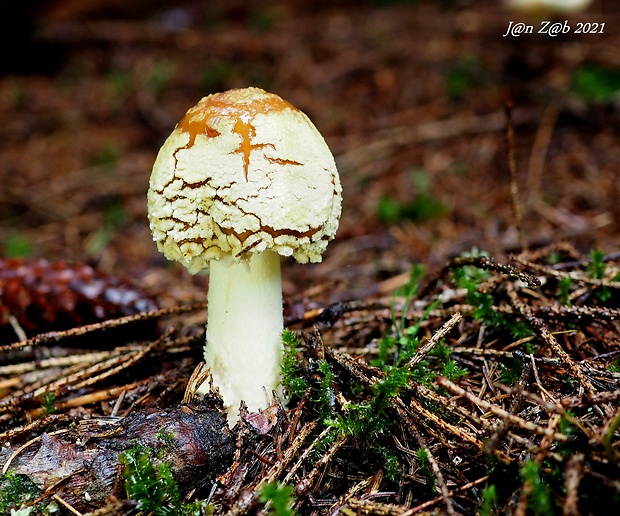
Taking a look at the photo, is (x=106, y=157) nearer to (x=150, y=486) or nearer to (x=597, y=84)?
(x=150, y=486)

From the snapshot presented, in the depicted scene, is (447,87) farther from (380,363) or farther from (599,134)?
(380,363)

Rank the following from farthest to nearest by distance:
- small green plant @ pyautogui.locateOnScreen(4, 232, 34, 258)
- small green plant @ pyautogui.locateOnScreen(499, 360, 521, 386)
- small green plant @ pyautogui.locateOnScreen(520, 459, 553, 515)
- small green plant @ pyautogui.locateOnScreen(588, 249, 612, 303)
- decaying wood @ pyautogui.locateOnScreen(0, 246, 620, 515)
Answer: small green plant @ pyautogui.locateOnScreen(4, 232, 34, 258) < small green plant @ pyautogui.locateOnScreen(588, 249, 612, 303) < small green plant @ pyautogui.locateOnScreen(499, 360, 521, 386) < decaying wood @ pyautogui.locateOnScreen(0, 246, 620, 515) < small green plant @ pyautogui.locateOnScreen(520, 459, 553, 515)

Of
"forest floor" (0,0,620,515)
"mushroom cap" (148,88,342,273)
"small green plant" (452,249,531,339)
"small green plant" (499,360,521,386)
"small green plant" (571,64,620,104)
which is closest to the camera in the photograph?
"forest floor" (0,0,620,515)

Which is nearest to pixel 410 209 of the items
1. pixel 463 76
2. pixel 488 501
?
pixel 463 76

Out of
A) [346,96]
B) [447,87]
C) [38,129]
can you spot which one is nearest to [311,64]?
[346,96]

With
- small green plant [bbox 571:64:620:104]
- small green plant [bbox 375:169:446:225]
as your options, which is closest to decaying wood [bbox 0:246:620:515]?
small green plant [bbox 375:169:446:225]

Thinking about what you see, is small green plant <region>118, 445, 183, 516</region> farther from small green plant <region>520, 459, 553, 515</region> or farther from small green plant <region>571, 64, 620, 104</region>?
small green plant <region>571, 64, 620, 104</region>
